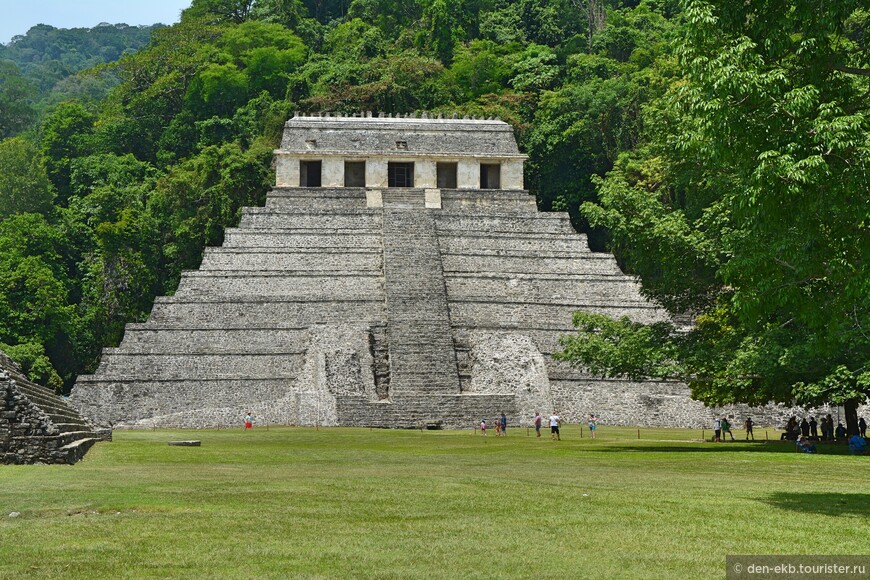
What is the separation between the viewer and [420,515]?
1241cm

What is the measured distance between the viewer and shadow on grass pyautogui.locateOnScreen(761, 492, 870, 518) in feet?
43.5

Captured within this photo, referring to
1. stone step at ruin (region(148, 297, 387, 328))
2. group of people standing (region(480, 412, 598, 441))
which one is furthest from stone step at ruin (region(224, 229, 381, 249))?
group of people standing (region(480, 412, 598, 441))

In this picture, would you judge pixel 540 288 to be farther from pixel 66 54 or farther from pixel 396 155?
pixel 66 54

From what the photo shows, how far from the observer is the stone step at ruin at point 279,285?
40022 millimetres

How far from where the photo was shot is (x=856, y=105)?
1547cm

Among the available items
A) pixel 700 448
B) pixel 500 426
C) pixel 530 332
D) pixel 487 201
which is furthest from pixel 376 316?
pixel 700 448

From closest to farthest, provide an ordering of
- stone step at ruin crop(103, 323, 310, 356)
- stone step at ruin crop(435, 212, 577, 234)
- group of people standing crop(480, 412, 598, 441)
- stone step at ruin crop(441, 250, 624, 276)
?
group of people standing crop(480, 412, 598, 441) → stone step at ruin crop(103, 323, 310, 356) → stone step at ruin crop(441, 250, 624, 276) → stone step at ruin crop(435, 212, 577, 234)

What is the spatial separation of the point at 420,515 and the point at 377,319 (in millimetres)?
26702

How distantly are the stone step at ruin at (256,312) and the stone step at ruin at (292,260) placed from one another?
9.35 ft

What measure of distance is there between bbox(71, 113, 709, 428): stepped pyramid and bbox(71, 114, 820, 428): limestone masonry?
0.06 meters

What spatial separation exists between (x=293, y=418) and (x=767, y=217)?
68.1 feet

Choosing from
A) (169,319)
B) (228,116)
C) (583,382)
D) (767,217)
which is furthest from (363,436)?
(228,116)

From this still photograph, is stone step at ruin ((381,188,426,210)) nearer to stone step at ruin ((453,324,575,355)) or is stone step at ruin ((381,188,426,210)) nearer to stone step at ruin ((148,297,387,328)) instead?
stone step at ruin ((148,297,387,328))

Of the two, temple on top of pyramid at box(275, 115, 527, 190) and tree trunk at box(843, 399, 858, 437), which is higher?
temple on top of pyramid at box(275, 115, 527, 190)
